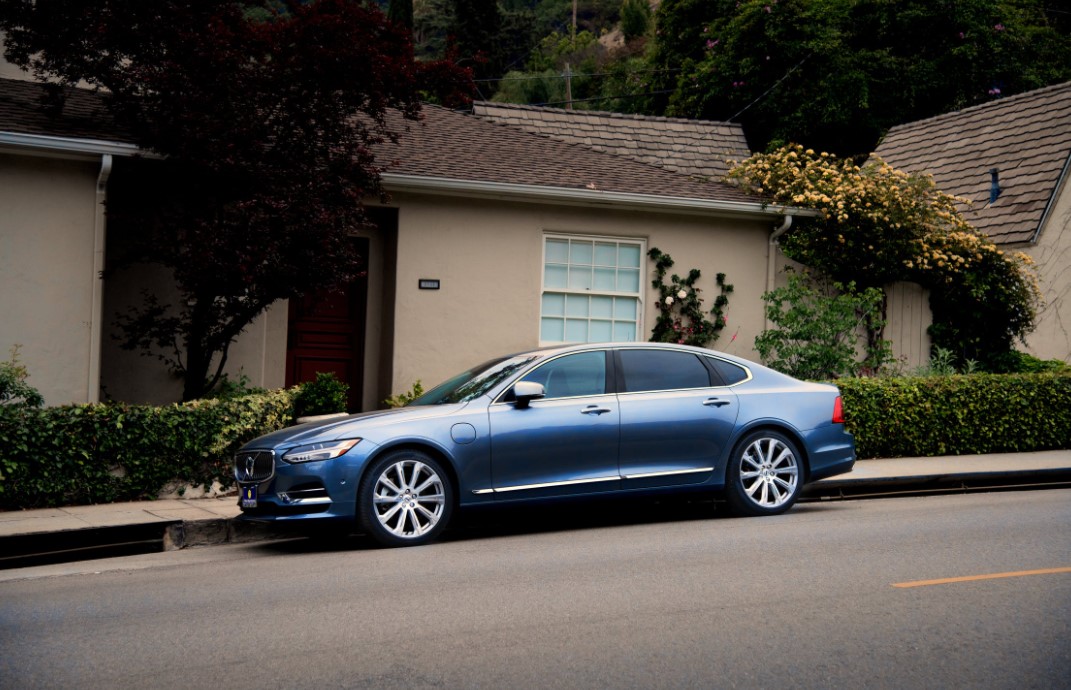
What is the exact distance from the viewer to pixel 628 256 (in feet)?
50.9

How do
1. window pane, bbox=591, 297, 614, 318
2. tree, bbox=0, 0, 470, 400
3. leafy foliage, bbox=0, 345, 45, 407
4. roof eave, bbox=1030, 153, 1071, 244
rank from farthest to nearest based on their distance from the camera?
roof eave, bbox=1030, 153, 1071, 244 → window pane, bbox=591, 297, 614, 318 → tree, bbox=0, 0, 470, 400 → leafy foliage, bbox=0, 345, 45, 407

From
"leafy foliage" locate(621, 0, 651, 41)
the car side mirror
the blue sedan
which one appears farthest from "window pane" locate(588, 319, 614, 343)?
"leafy foliage" locate(621, 0, 651, 41)

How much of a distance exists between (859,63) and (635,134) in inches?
588

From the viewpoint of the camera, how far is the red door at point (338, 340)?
15211mm

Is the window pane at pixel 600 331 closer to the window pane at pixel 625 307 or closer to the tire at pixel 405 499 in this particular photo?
the window pane at pixel 625 307

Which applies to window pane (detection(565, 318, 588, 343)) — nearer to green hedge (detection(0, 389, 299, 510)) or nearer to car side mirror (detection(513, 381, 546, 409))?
green hedge (detection(0, 389, 299, 510))

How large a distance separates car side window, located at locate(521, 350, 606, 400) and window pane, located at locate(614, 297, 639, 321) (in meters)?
6.21

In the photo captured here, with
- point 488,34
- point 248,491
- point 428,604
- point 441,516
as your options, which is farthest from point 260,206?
point 488,34

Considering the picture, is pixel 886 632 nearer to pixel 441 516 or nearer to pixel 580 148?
pixel 441 516

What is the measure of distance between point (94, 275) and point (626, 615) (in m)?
8.77

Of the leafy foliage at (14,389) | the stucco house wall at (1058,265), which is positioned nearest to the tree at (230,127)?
the leafy foliage at (14,389)

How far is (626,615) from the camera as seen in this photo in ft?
19.5

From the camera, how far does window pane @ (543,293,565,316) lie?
598 inches

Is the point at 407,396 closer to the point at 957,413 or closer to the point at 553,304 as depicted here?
the point at 553,304
